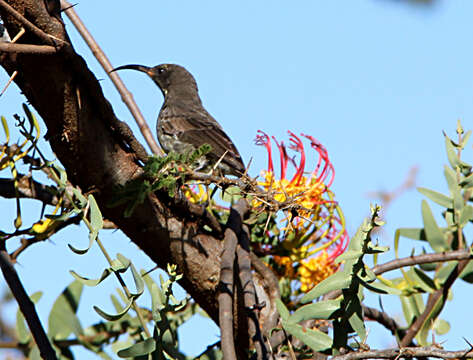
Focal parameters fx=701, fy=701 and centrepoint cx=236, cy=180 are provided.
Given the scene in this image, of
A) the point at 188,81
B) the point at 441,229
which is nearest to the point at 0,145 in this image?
the point at 441,229

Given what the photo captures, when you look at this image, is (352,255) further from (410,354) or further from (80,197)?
(80,197)

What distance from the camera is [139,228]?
2121mm

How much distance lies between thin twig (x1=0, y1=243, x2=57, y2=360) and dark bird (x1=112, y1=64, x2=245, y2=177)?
1.98 m

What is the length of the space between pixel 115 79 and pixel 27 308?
53.7 inches

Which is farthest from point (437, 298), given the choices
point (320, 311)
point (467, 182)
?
point (320, 311)

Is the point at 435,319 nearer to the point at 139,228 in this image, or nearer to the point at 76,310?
the point at 139,228

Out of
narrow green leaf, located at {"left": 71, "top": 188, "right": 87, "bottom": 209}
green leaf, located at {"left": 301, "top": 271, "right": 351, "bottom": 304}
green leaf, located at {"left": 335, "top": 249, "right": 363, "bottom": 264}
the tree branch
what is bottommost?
green leaf, located at {"left": 301, "top": 271, "right": 351, "bottom": 304}

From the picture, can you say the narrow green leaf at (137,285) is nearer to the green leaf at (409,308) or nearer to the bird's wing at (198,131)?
the green leaf at (409,308)

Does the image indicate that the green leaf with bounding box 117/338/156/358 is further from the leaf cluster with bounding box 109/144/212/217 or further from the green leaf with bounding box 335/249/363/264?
the green leaf with bounding box 335/249/363/264

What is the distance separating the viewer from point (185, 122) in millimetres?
5098

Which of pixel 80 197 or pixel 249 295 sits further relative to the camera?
pixel 249 295

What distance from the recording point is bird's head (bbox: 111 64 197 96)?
5938 mm

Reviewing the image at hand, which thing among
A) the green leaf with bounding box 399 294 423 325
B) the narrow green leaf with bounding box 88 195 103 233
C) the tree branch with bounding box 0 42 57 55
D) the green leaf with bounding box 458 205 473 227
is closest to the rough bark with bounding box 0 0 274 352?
the tree branch with bounding box 0 42 57 55

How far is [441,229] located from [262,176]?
2.40 feet
